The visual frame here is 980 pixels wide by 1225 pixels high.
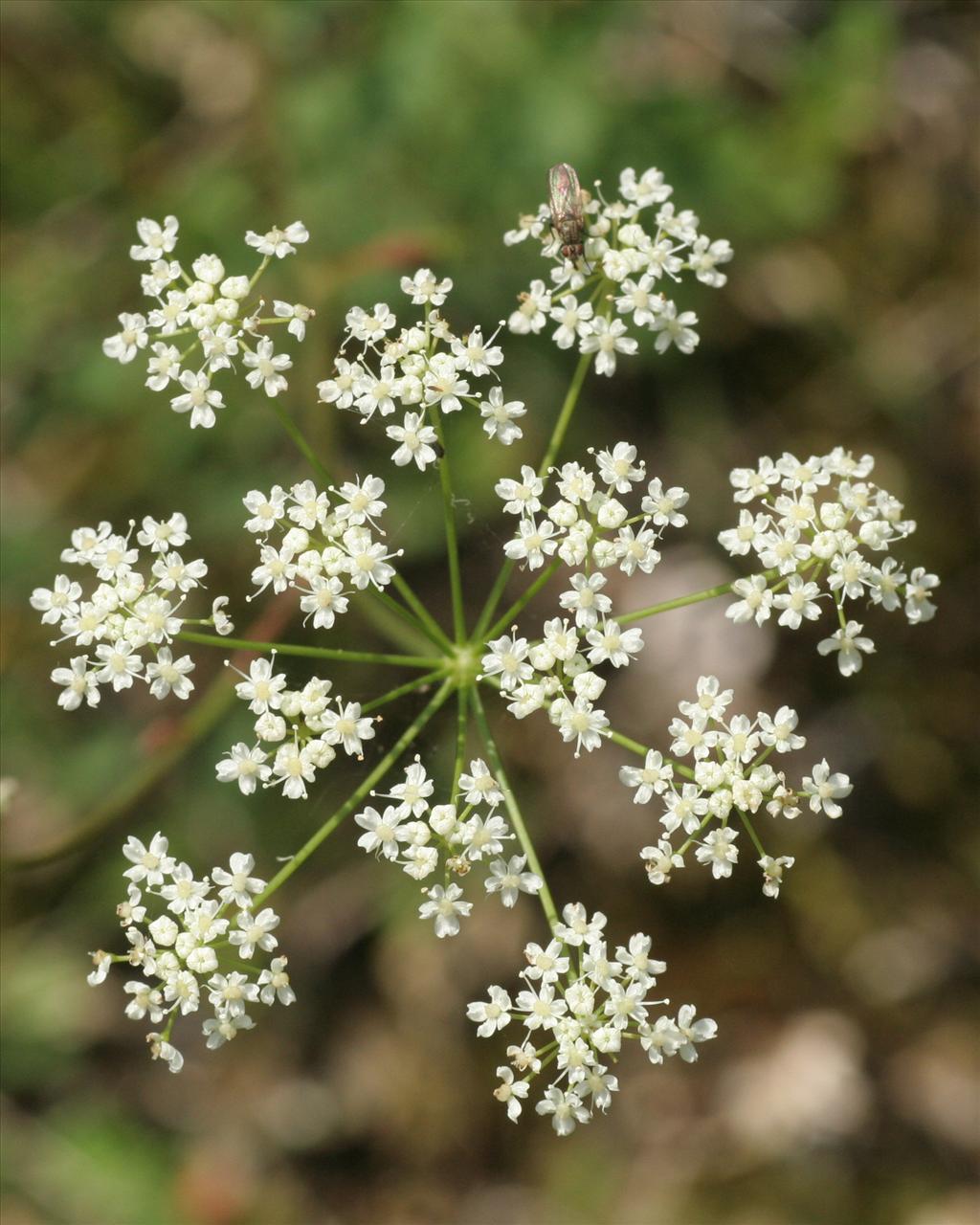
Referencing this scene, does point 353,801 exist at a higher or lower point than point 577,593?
lower

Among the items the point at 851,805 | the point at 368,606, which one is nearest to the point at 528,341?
the point at 368,606

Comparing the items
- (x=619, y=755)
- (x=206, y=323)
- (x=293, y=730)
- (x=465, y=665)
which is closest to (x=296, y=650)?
(x=293, y=730)

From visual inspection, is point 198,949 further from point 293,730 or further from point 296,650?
point 296,650

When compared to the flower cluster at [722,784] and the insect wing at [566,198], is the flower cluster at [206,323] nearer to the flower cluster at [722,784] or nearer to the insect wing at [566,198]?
the insect wing at [566,198]

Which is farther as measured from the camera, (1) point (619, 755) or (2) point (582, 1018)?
(1) point (619, 755)

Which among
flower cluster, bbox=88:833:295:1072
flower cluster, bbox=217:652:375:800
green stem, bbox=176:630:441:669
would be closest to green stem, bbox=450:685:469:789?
green stem, bbox=176:630:441:669

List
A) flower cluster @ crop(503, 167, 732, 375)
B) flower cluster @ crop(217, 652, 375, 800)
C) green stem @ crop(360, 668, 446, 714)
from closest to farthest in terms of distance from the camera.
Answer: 1. flower cluster @ crop(217, 652, 375, 800)
2. green stem @ crop(360, 668, 446, 714)
3. flower cluster @ crop(503, 167, 732, 375)

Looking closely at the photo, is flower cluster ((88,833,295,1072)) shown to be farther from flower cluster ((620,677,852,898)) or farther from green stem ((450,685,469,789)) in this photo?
flower cluster ((620,677,852,898))
